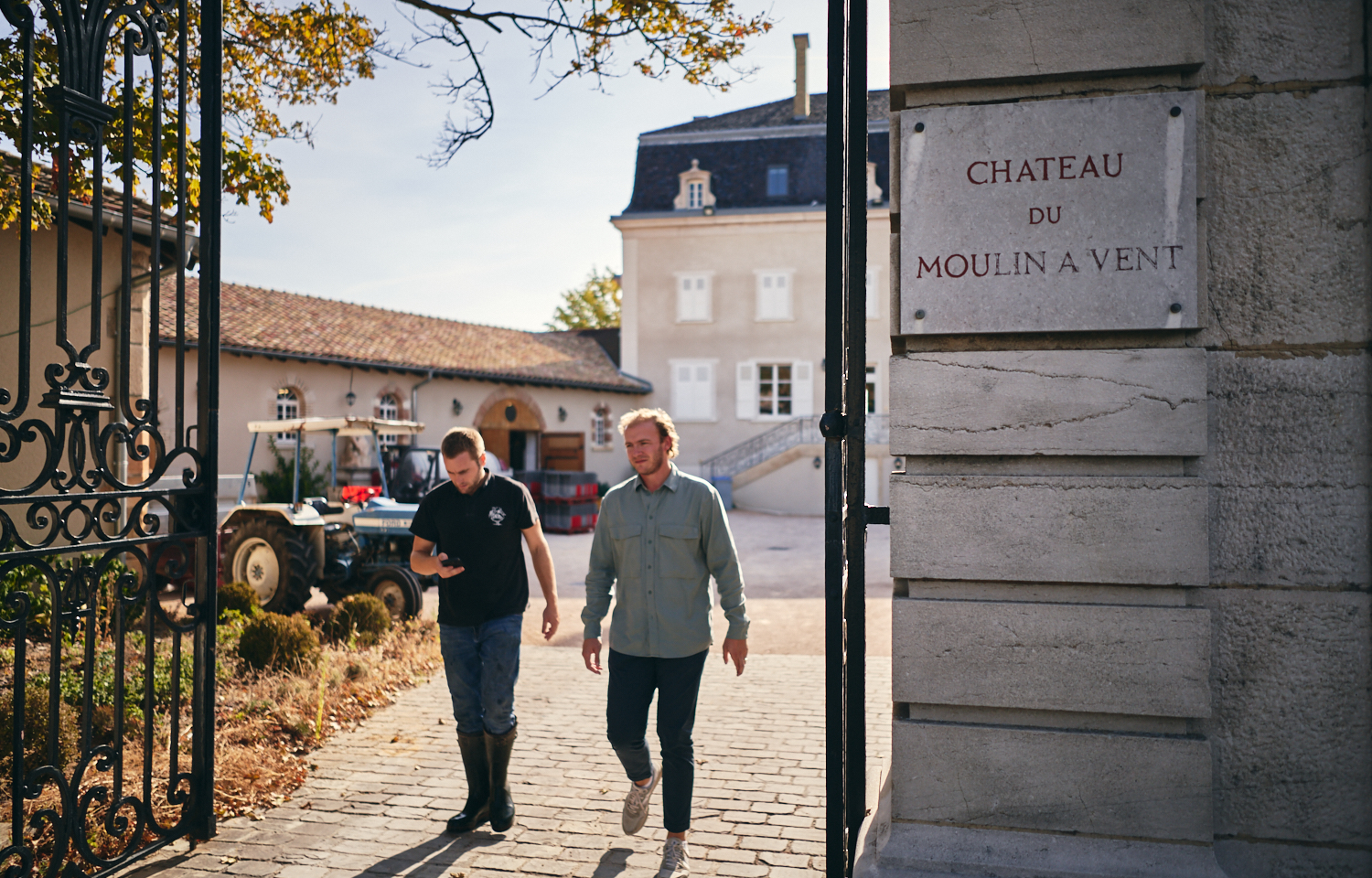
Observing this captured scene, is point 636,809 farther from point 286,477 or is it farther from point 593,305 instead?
point 593,305

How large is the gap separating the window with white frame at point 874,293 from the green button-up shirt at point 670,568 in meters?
24.2

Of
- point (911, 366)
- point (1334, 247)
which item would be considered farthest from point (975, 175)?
point (1334, 247)

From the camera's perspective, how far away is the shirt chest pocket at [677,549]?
393 cm

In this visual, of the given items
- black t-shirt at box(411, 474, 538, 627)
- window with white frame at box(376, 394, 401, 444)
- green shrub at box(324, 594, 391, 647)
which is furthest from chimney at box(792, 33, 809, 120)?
black t-shirt at box(411, 474, 538, 627)

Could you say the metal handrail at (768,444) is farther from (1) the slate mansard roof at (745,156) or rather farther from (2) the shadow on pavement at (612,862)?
(2) the shadow on pavement at (612,862)

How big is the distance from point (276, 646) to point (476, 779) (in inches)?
123

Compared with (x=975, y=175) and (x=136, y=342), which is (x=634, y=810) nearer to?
(x=975, y=175)

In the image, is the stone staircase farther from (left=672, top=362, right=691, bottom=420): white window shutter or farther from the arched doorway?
the arched doorway

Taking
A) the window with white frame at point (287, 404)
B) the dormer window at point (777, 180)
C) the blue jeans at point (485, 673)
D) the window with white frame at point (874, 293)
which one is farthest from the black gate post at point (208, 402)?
the dormer window at point (777, 180)

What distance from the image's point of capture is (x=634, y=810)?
13.3ft

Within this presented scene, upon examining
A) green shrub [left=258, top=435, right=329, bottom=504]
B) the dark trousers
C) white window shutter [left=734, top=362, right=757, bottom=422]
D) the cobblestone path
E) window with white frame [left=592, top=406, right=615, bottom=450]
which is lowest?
the cobblestone path

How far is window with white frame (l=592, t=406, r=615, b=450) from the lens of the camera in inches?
1157

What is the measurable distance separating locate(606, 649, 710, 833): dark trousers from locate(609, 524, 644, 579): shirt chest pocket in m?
0.34

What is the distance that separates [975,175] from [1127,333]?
59cm
